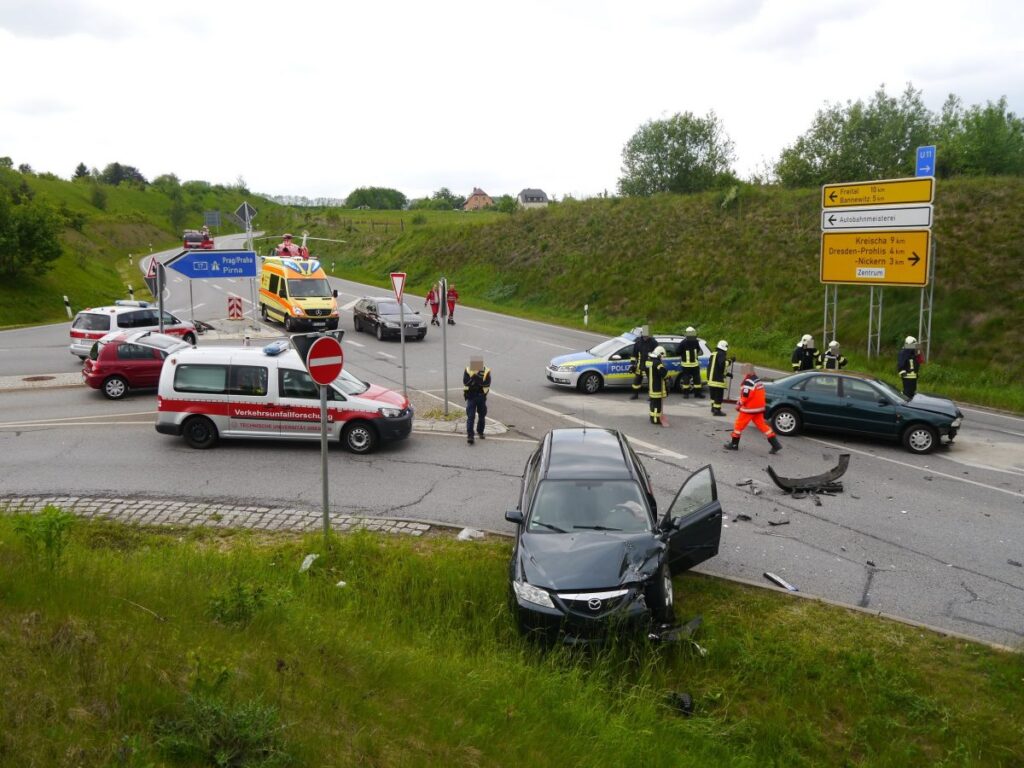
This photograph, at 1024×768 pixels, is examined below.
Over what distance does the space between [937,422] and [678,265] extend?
73.7 feet

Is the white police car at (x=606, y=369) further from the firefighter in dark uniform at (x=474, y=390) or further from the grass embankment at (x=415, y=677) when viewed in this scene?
the grass embankment at (x=415, y=677)

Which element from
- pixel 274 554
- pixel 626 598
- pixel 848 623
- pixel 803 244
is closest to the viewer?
pixel 626 598

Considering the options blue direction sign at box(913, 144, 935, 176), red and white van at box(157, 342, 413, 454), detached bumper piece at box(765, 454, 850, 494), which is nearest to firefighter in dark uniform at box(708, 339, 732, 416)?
detached bumper piece at box(765, 454, 850, 494)

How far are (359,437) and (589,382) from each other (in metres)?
7.61

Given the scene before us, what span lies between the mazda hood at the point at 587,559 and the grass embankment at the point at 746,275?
15.5 m

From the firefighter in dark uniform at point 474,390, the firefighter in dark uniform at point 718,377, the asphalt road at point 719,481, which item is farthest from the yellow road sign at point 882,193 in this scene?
the firefighter in dark uniform at point 474,390

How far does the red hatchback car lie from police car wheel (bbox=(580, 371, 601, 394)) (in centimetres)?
A: 942

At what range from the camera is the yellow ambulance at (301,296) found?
28469 millimetres

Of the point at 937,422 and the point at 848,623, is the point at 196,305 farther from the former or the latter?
the point at 848,623

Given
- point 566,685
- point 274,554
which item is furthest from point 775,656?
point 274,554

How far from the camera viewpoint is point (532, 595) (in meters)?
6.86

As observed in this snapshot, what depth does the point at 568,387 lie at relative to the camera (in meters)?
20.0

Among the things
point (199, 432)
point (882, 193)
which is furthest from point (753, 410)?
point (882, 193)

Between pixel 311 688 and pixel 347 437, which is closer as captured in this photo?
pixel 311 688
